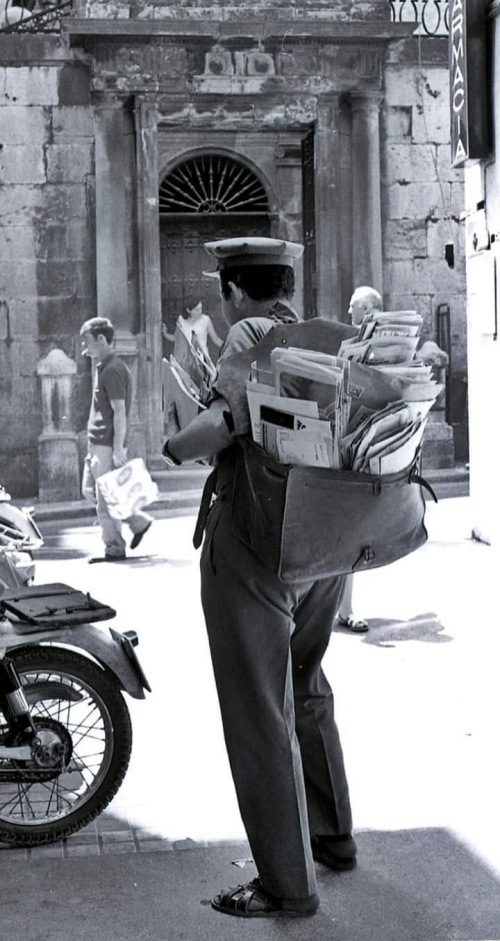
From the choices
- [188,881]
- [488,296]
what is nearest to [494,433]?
[488,296]

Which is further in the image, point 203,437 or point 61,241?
point 61,241

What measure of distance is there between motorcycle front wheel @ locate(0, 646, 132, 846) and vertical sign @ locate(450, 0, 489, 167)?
736 centimetres

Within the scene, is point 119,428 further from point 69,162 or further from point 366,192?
point 366,192

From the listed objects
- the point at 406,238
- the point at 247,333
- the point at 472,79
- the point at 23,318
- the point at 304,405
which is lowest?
the point at 23,318

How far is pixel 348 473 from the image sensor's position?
3.36 meters

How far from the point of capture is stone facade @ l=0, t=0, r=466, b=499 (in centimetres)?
1655

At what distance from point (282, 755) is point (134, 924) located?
0.62 meters

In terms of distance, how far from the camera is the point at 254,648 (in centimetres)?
351

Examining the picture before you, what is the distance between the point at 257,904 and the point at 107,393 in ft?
24.0

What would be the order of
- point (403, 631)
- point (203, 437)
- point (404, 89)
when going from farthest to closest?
point (404, 89) → point (403, 631) → point (203, 437)

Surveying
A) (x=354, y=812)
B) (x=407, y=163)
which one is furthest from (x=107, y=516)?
(x=407, y=163)

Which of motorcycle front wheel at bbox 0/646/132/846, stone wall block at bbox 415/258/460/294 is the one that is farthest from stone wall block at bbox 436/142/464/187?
motorcycle front wheel at bbox 0/646/132/846

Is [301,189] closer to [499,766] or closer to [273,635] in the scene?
[499,766]

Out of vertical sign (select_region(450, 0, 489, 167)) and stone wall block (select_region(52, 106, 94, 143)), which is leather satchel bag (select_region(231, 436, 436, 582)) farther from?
stone wall block (select_region(52, 106, 94, 143))
